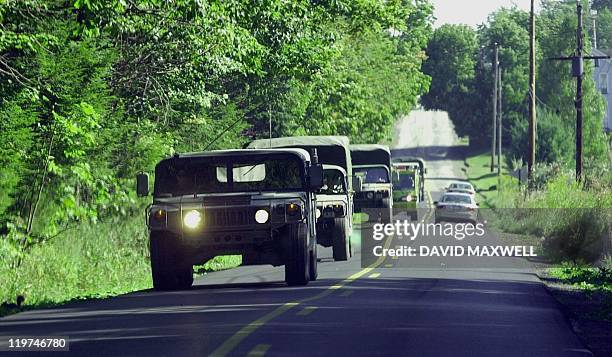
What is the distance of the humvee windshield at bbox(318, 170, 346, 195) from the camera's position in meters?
31.1

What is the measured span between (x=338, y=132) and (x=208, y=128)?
75.6 ft

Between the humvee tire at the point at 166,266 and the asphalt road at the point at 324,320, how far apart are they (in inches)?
13.2

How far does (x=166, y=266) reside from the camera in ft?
71.9

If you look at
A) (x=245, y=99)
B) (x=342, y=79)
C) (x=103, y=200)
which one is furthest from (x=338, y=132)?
(x=103, y=200)

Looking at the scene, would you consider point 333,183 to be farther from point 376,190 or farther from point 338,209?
point 376,190

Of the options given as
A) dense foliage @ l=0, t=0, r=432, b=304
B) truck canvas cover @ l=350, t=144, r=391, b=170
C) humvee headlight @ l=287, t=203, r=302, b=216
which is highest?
dense foliage @ l=0, t=0, r=432, b=304

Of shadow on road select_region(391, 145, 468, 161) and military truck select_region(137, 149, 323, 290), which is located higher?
military truck select_region(137, 149, 323, 290)

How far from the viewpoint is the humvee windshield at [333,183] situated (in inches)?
1224

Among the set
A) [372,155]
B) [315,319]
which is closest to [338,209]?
[315,319]

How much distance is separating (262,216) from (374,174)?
25580mm

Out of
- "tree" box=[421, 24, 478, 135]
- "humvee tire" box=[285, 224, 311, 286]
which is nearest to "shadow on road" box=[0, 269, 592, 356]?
"humvee tire" box=[285, 224, 311, 286]

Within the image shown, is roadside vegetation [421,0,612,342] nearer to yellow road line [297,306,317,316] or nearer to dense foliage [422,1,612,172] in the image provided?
dense foliage [422,1,612,172]

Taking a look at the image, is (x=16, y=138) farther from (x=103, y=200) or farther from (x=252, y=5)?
(x=252, y=5)

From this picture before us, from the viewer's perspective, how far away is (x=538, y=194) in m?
50.9
